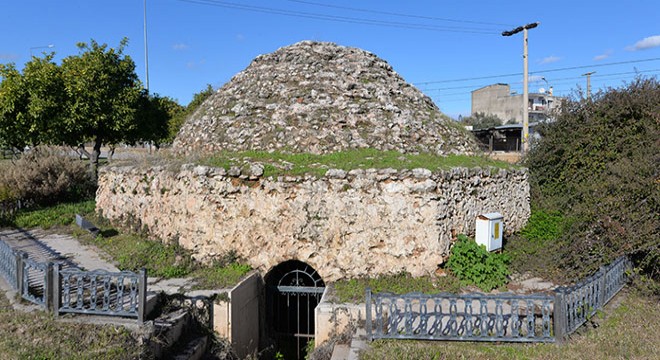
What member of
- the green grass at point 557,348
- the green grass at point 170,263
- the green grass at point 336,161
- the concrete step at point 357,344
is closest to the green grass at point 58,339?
the green grass at point 170,263

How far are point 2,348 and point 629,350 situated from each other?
700 cm

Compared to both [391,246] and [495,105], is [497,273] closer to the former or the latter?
[391,246]

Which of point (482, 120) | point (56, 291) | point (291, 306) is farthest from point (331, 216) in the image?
point (482, 120)

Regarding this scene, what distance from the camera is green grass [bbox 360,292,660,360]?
15.4 ft

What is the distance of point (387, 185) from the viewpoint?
281 inches

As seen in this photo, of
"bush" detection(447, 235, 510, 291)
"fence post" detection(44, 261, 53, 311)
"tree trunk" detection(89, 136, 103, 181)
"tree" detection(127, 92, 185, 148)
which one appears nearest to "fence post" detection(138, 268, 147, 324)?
"fence post" detection(44, 261, 53, 311)

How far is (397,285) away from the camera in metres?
6.75

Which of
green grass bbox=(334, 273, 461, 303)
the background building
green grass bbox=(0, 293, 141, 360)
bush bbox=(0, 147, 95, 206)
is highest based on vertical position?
the background building

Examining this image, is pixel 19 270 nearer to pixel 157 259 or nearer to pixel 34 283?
pixel 34 283

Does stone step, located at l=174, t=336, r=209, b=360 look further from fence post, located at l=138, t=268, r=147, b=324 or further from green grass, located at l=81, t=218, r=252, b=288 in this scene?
green grass, located at l=81, t=218, r=252, b=288

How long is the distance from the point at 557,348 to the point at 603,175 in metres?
5.64

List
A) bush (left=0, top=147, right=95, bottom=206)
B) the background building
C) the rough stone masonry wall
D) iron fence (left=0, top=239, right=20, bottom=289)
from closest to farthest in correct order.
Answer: iron fence (left=0, top=239, right=20, bottom=289)
the rough stone masonry wall
bush (left=0, top=147, right=95, bottom=206)
the background building

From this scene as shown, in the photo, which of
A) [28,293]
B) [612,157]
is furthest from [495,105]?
[28,293]

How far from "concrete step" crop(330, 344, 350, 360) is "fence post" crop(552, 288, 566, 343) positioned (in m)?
2.52
